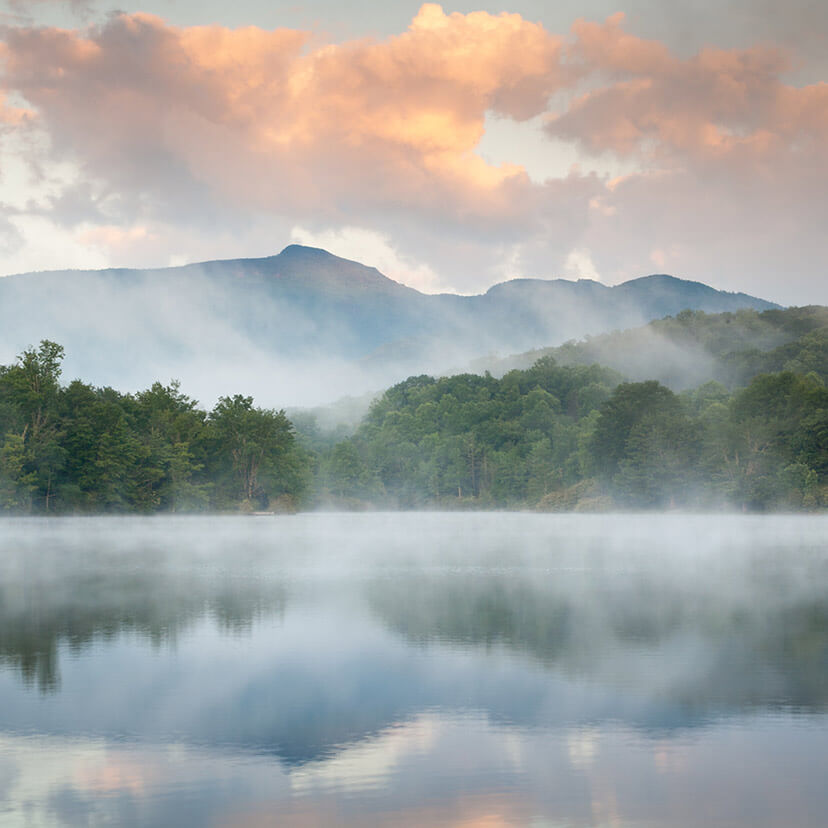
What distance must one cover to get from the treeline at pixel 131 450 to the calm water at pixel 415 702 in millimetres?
64577

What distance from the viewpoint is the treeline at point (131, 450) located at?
99.9m

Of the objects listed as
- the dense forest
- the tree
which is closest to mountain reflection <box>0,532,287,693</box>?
the dense forest

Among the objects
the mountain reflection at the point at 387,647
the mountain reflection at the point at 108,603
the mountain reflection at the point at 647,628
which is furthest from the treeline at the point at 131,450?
the mountain reflection at the point at 647,628

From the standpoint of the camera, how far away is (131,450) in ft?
365

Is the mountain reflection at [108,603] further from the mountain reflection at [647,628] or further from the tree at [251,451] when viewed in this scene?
the tree at [251,451]

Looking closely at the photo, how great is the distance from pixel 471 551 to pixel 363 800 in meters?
45.9

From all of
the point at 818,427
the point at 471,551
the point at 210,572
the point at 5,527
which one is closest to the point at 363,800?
the point at 210,572

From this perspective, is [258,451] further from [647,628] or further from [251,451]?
[647,628]

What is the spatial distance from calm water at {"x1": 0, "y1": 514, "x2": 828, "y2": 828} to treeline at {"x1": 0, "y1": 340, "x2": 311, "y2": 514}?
64577 millimetres

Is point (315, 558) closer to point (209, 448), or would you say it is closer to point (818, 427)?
point (818, 427)

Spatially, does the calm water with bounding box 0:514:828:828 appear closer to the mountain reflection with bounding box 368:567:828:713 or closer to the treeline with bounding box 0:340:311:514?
the mountain reflection with bounding box 368:567:828:713

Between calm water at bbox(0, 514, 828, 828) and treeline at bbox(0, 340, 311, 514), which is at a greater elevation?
treeline at bbox(0, 340, 311, 514)

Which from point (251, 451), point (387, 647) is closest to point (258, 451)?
point (251, 451)

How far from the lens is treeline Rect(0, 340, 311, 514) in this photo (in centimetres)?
9994
